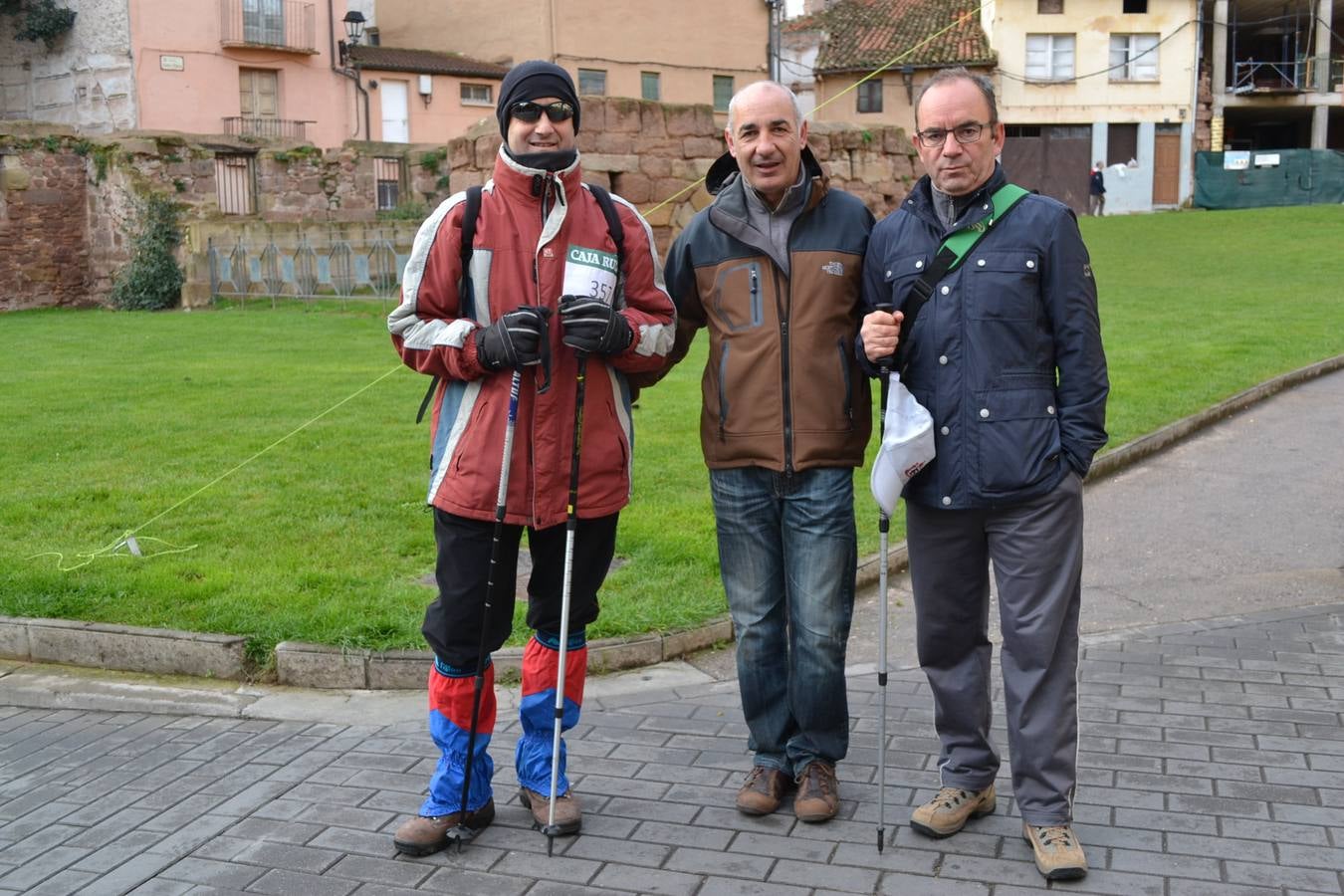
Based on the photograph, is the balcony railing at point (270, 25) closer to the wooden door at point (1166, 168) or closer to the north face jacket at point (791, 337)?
the wooden door at point (1166, 168)

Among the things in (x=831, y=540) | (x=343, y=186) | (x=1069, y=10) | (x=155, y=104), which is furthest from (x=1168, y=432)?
(x=1069, y=10)

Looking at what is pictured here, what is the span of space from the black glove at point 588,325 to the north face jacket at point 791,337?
1.49 ft

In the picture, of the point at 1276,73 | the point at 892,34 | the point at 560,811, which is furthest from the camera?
the point at 1276,73

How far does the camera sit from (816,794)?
4359 mm

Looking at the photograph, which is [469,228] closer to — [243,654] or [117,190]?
[243,654]

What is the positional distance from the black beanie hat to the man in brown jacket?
53cm

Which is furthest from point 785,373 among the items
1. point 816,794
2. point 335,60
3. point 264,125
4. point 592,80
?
point 592,80

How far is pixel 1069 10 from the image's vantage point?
4553cm

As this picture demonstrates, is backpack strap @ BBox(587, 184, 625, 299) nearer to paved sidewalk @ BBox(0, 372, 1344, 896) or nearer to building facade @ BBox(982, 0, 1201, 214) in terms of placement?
paved sidewalk @ BBox(0, 372, 1344, 896)

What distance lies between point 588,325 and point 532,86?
29.1 inches

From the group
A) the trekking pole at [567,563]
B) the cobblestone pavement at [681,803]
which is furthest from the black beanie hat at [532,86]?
the cobblestone pavement at [681,803]

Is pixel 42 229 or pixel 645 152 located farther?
pixel 42 229

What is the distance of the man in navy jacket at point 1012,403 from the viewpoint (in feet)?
12.9

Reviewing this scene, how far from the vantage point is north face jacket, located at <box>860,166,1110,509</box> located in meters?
3.93
